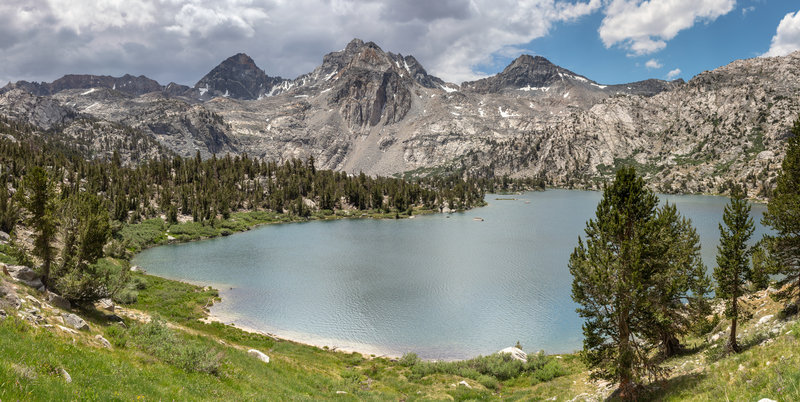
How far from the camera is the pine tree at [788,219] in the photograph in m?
24.4

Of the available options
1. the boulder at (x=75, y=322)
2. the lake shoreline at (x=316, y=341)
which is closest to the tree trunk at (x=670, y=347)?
the lake shoreline at (x=316, y=341)

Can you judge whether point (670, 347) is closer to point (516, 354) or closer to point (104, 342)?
point (516, 354)

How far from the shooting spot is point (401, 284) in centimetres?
6344

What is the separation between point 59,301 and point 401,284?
149 feet

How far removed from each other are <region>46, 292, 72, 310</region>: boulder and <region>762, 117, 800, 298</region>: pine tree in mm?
43719

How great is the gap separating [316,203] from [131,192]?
232 feet

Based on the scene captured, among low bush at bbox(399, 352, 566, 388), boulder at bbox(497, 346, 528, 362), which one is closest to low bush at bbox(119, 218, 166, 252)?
low bush at bbox(399, 352, 566, 388)

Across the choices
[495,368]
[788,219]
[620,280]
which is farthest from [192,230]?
[788,219]

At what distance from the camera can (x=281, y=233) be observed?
123 meters

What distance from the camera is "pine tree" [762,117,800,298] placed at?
2438 cm

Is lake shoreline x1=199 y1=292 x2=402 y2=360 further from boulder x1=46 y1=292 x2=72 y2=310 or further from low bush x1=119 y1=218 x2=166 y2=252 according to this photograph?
low bush x1=119 y1=218 x2=166 y2=252

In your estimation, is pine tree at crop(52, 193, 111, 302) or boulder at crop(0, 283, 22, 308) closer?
boulder at crop(0, 283, 22, 308)

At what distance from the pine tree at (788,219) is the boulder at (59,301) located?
4372 centimetres

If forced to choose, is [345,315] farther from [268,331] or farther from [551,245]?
[551,245]
